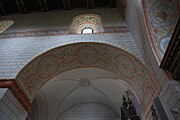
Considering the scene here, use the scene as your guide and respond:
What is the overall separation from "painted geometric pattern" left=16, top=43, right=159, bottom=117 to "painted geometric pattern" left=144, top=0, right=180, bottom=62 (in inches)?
34.9

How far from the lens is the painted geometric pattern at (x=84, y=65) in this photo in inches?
203

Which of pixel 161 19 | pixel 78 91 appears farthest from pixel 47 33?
pixel 161 19

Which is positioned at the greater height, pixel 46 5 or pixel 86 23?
pixel 46 5

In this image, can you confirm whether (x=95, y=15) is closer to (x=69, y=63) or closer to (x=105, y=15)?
(x=105, y=15)

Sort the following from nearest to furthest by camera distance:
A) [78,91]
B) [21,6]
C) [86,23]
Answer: [86,23] < [21,6] < [78,91]

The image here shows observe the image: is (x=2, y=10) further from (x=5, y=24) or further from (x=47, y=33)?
(x=47, y=33)

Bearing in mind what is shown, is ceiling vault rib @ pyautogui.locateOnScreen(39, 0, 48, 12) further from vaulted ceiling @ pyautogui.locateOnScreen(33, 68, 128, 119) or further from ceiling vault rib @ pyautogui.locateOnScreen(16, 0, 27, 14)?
vaulted ceiling @ pyautogui.locateOnScreen(33, 68, 128, 119)

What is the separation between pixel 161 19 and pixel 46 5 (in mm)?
4617

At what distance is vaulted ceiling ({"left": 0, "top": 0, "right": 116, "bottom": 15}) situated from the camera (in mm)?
7418

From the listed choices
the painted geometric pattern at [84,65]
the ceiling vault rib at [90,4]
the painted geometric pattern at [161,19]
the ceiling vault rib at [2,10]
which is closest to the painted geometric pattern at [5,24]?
the ceiling vault rib at [2,10]

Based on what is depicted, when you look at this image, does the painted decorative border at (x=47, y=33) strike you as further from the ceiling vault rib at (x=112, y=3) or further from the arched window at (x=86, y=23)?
the ceiling vault rib at (x=112, y=3)

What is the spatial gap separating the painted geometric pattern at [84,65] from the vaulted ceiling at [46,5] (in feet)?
8.24

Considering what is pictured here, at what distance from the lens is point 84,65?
609 centimetres

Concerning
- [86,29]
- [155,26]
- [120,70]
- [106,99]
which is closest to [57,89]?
[106,99]
